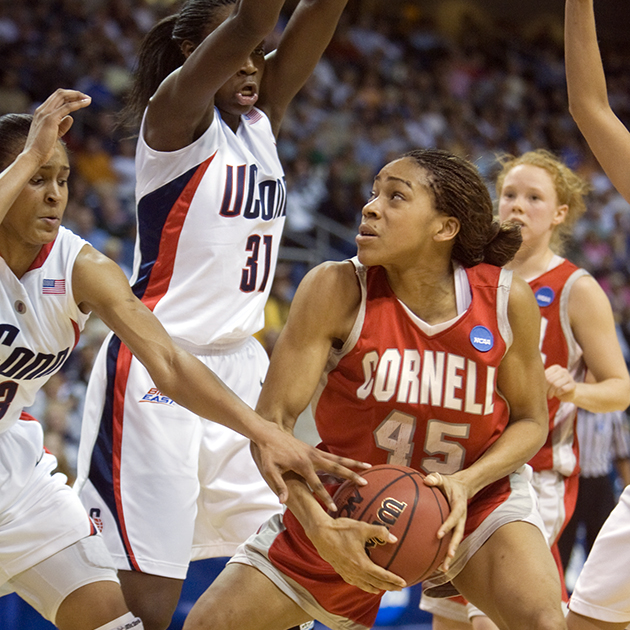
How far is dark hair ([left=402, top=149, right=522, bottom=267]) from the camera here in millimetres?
2861

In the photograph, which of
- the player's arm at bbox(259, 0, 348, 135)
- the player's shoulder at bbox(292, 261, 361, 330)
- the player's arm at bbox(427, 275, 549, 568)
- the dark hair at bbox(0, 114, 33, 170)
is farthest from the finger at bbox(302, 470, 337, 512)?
the player's arm at bbox(259, 0, 348, 135)

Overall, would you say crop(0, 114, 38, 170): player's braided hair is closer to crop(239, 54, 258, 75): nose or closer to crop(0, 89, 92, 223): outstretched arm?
crop(0, 89, 92, 223): outstretched arm

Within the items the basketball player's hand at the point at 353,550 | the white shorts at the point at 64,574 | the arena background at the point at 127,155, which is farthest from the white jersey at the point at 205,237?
the arena background at the point at 127,155

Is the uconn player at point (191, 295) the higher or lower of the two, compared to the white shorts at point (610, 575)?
higher

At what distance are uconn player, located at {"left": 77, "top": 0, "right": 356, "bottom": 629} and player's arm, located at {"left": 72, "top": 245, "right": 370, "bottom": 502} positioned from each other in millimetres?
560

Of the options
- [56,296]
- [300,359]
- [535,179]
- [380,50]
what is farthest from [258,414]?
[380,50]

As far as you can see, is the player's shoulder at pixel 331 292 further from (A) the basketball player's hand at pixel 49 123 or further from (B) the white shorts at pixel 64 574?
(B) the white shorts at pixel 64 574

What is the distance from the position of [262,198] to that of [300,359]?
3.19 feet

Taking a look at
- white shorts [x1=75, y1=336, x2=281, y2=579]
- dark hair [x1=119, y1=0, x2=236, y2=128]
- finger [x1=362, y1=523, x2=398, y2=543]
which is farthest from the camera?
dark hair [x1=119, y1=0, x2=236, y2=128]

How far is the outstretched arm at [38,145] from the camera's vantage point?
2.49 m

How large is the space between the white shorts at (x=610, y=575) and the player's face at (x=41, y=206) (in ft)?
6.85

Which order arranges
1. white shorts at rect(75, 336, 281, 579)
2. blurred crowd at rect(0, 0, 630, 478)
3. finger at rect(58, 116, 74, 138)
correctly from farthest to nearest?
blurred crowd at rect(0, 0, 630, 478) < white shorts at rect(75, 336, 281, 579) < finger at rect(58, 116, 74, 138)

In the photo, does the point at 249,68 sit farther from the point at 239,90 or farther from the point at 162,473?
the point at 162,473

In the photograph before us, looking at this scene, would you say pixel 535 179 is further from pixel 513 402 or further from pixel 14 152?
pixel 14 152
